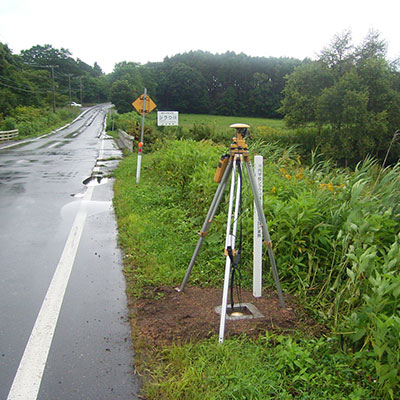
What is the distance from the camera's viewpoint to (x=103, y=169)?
15156 mm

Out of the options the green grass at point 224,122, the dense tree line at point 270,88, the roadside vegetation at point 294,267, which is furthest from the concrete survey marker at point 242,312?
the green grass at point 224,122

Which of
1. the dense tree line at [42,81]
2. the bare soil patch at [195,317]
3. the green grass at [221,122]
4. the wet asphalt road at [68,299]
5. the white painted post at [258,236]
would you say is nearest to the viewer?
the wet asphalt road at [68,299]

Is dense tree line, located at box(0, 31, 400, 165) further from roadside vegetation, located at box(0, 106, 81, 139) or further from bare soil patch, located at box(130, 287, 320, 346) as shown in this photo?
bare soil patch, located at box(130, 287, 320, 346)

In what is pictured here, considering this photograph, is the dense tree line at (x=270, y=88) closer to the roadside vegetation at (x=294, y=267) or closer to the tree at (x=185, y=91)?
the tree at (x=185, y=91)

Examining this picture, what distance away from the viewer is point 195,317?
149 inches

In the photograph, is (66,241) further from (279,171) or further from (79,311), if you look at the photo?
(279,171)

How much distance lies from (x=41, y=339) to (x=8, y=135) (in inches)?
1310

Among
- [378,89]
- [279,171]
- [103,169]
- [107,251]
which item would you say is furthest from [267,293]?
[378,89]

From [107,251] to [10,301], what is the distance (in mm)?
1859

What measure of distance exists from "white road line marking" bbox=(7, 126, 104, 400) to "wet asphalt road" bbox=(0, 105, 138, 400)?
22 mm

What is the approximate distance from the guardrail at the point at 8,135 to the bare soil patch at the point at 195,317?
98.9 ft

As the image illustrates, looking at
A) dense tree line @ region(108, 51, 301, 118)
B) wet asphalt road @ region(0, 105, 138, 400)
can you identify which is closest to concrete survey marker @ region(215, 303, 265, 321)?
wet asphalt road @ region(0, 105, 138, 400)

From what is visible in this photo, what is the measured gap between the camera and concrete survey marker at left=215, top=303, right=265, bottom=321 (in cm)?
376

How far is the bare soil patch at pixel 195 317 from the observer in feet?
11.4
